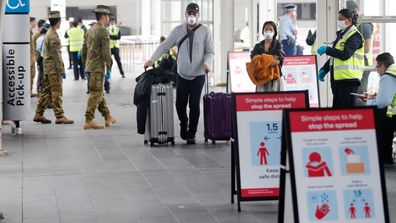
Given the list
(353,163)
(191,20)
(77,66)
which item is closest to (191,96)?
(191,20)

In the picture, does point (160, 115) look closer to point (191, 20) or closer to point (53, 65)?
Answer: point (191, 20)

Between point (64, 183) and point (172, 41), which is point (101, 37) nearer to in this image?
point (172, 41)

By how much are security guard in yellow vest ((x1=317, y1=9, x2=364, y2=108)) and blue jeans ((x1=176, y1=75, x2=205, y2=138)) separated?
191 cm

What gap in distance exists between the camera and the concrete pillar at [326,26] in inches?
640

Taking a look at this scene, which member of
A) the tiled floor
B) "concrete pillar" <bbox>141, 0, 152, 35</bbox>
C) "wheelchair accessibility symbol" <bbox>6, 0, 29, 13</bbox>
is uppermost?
"concrete pillar" <bbox>141, 0, 152, 35</bbox>

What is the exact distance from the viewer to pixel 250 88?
59.9 feet

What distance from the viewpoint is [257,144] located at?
9273 millimetres

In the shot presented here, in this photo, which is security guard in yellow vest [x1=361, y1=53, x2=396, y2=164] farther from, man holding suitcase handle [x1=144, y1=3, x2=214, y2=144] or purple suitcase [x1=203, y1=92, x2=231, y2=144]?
man holding suitcase handle [x1=144, y1=3, x2=214, y2=144]

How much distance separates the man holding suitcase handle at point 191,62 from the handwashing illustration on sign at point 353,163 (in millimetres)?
6862

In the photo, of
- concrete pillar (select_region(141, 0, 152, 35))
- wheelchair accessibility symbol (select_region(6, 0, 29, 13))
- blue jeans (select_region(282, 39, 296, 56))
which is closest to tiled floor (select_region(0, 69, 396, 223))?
wheelchair accessibility symbol (select_region(6, 0, 29, 13))

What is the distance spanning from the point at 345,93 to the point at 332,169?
6.10 metres

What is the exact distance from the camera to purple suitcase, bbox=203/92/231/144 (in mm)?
14094

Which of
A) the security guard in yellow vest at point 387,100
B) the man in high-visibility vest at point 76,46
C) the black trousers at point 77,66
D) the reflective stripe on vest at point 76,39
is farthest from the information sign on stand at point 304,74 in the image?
the reflective stripe on vest at point 76,39

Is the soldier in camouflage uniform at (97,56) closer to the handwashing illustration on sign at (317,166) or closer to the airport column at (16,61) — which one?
the airport column at (16,61)
